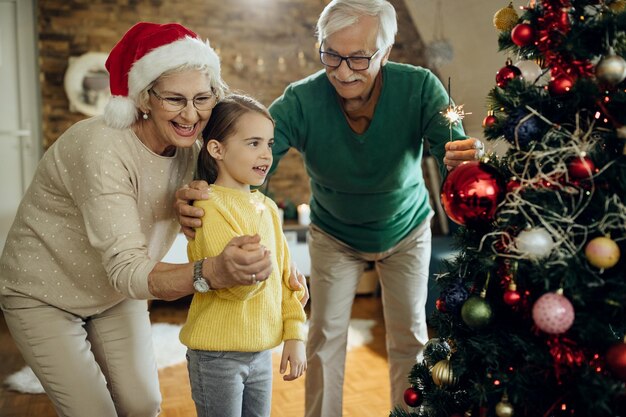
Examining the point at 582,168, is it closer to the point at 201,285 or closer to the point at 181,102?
the point at 201,285

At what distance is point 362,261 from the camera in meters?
2.10

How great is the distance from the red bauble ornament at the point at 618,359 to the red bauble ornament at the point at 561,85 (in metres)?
0.48

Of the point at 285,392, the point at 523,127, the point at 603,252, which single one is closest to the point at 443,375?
the point at 603,252

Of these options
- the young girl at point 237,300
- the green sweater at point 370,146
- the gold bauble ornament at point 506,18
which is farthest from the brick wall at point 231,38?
the gold bauble ornament at point 506,18

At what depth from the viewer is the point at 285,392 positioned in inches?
108

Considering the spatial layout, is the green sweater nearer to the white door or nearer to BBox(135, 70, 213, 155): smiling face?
BBox(135, 70, 213, 155): smiling face

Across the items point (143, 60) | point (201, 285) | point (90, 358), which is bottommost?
point (90, 358)

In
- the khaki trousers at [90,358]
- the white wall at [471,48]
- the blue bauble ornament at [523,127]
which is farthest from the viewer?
the white wall at [471,48]

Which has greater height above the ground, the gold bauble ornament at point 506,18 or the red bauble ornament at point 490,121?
the gold bauble ornament at point 506,18

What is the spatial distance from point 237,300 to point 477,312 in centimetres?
55

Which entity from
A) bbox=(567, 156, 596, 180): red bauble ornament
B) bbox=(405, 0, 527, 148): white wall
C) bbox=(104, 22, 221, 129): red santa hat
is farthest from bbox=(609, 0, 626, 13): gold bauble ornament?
bbox=(405, 0, 527, 148): white wall

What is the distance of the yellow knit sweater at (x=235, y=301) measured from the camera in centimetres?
136

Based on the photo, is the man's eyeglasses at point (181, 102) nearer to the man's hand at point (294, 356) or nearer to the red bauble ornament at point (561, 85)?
the man's hand at point (294, 356)

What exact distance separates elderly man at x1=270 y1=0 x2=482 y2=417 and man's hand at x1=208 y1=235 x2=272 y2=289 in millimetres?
735
